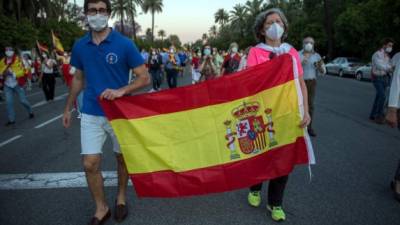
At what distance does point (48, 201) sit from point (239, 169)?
7.08 feet

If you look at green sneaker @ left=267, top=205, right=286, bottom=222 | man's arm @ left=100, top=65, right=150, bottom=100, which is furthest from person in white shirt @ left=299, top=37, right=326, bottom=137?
man's arm @ left=100, top=65, right=150, bottom=100

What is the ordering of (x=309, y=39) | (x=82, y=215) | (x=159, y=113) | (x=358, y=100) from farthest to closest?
1. (x=358, y=100)
2. (x=309, y=39)
3. (x=82, y=215)
4. (x=159, y=113)

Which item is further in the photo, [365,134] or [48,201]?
[365,134]

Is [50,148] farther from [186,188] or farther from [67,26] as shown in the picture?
[67,26]

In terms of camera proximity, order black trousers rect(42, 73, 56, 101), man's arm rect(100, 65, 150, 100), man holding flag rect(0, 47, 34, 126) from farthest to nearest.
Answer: black trousers rect(42, 73, 56, 101), man holding flag rect(0, 47, 34, 126), man's arm rect(100, 65, 150, 100)

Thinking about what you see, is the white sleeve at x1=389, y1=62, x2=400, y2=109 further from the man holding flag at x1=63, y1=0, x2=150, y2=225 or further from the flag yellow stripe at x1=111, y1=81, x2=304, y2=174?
the man holding flag at x1=63, y1=0, x2=150, y2=225

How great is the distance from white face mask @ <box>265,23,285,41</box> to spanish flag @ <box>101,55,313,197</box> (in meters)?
0.21

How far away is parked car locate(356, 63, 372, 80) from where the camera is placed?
73.7ft

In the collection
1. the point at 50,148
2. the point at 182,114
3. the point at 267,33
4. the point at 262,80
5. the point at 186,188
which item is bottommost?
the point at 50,148

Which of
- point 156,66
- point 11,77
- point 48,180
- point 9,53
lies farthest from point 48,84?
point 48,180

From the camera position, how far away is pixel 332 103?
1249 cm

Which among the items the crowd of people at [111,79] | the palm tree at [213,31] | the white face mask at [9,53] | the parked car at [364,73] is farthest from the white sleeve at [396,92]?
the palm tree at [213,31]

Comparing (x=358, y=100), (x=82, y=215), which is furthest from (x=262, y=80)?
(x=358, y=100)

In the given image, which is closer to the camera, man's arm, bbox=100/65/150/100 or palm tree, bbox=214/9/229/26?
man's arm, bbox=100/65/150/100
